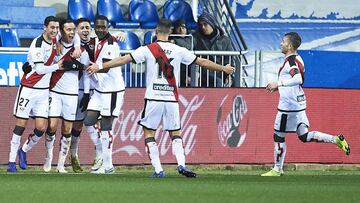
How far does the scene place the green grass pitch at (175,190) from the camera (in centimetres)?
1292

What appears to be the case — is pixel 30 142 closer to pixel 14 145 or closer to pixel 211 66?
pixel 14 145

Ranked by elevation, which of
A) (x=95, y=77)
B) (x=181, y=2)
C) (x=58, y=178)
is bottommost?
(x=58, y=178)

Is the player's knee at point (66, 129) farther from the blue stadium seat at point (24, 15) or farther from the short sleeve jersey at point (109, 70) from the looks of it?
the blue stadium seat at point (24, 15)

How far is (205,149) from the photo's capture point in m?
23.4

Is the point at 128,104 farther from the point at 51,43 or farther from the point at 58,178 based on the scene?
the point at 58,178

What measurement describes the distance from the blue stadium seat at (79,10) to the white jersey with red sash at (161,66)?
8733 mm

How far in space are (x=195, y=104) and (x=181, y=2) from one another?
471cm

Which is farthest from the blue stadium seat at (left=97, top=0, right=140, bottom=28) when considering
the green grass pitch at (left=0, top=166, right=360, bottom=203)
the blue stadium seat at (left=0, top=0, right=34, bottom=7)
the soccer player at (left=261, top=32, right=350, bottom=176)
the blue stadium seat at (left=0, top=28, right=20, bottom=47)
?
the green grass pitch at (left=0, top=166, right=360, bottom=203)

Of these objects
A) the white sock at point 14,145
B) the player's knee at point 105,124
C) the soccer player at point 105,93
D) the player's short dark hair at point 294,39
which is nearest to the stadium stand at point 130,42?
the soccer player at point 105,93

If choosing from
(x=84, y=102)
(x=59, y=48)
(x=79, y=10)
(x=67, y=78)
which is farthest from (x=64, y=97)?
(x=79, y=10)

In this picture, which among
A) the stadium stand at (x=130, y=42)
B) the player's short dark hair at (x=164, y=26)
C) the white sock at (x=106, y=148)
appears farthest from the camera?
the stadium stand at (x=130, y=42)

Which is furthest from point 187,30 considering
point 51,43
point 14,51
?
point 51,43

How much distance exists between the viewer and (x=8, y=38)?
2500 centimetres

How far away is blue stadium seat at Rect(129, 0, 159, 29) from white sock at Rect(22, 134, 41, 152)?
6.81m
